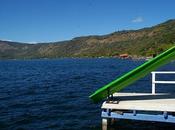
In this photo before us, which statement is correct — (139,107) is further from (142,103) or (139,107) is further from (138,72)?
(138,72)

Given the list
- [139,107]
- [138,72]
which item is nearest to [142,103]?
[139,107]

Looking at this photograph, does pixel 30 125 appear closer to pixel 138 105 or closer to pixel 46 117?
pixel 46 117

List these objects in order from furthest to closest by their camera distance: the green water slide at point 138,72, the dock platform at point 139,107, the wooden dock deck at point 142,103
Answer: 1. the green water slide at point 138,72
2. the wooden dock deck at point 142,103
3. the dock platform at point 139,107

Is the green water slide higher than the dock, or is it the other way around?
the green water slide

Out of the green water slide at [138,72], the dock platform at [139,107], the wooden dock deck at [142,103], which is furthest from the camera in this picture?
the green water slide at [138,72]

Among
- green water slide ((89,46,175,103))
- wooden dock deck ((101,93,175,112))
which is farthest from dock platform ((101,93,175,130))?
green water slide ((89,46,175,103))

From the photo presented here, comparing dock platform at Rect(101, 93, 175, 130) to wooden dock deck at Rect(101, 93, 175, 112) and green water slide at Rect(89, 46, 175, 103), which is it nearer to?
wooden dock deck at Rect(101, 93, 175, 112)

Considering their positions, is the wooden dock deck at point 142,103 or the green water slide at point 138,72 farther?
the green water slide at point 138,72

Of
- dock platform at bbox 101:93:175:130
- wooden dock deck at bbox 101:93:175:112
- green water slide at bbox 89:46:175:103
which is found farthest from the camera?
green water slide at bbox 89:46:175:103

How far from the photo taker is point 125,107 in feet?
54.9

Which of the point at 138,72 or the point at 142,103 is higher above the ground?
the point at 138,72


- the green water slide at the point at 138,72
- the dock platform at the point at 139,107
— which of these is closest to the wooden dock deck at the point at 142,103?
the dock platform at the point at 139,107

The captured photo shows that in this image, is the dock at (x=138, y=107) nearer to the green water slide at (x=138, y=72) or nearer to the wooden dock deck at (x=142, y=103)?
the wooden dock deck at (x=142, y=103)

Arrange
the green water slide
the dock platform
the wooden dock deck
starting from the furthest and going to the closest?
1. the green water slide
2. the wooden dock deck
3. the dock platform
